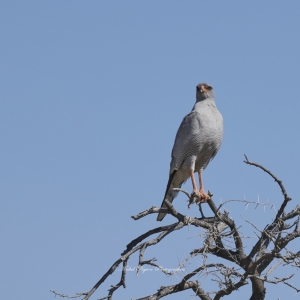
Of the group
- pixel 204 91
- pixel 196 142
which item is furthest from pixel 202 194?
pixel 204 91

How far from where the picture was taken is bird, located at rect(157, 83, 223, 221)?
26.6 feet

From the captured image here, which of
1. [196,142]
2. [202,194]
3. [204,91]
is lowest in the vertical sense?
[202,194]

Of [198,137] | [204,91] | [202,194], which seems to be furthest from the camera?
[204,91]

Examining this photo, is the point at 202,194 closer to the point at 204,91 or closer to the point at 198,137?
the point at 198,137

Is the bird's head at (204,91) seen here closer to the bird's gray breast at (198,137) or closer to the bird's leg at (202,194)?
the bird's gray breast at (198,137)

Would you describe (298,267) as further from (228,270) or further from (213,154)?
(213,154)

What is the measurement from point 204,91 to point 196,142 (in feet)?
2.85

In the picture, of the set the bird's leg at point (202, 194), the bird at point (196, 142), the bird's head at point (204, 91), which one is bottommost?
the bird's leg at point (202, 194)

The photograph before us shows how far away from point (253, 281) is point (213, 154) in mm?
2375

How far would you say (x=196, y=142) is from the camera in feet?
26.6

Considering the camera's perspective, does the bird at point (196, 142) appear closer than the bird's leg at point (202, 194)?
No

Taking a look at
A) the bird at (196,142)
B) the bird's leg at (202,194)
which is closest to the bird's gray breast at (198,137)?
the bird at (196,142)

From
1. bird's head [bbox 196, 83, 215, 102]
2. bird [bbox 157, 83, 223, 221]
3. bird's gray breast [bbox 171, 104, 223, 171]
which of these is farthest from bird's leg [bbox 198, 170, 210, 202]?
bird's head [bbox 196, 83, 215, 102]

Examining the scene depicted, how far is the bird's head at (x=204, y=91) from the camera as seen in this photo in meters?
8.61
